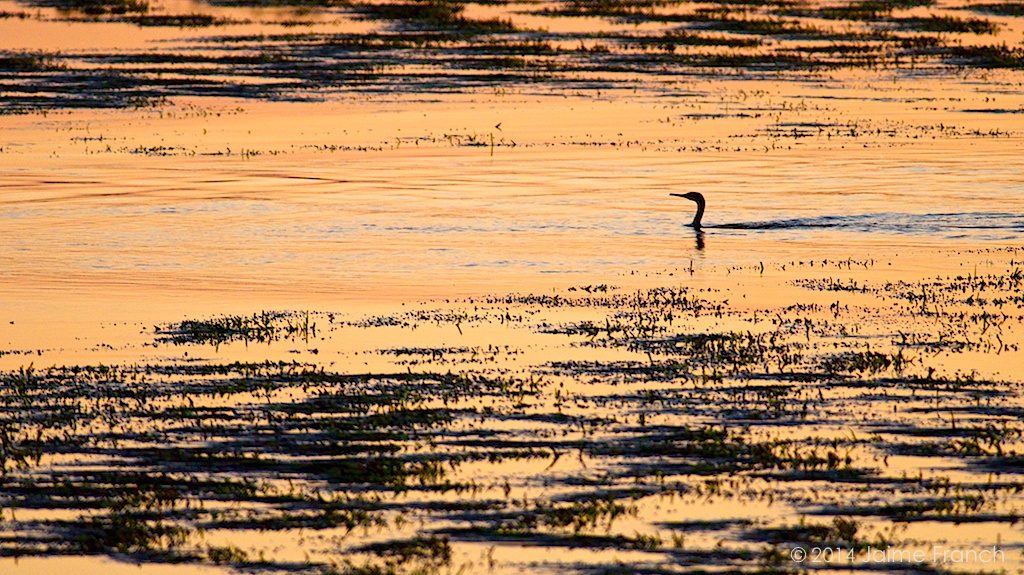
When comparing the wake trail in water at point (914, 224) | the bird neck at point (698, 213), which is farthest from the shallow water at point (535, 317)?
the bird neck at point (698, 213)

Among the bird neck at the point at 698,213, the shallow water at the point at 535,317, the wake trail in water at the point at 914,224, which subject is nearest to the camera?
the shallow water at the point at 535,317

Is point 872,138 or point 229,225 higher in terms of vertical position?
point 872,138

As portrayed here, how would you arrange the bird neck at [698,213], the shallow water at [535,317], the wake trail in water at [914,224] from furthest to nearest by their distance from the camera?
the bird neck at [698,213]
the wake trail in water at [914,224]
the shallow water at [535,317]

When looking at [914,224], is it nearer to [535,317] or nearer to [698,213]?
[698,213]

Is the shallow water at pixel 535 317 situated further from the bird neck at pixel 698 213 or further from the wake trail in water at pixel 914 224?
the bird neck at pixel 698 213

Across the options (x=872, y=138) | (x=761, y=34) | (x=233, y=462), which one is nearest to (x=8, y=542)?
(x=233, y=462)

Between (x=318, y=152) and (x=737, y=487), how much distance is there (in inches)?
809

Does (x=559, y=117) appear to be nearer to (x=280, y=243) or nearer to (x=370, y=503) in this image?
(x=280, y=243)

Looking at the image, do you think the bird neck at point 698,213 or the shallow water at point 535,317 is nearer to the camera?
the shallow water at point 535,317

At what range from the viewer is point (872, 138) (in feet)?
103

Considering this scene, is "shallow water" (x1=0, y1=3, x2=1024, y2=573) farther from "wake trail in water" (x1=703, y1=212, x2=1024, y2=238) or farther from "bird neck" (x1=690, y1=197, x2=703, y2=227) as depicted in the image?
"bird neck" (x1=690, y1=197, x2=703, y2=227)

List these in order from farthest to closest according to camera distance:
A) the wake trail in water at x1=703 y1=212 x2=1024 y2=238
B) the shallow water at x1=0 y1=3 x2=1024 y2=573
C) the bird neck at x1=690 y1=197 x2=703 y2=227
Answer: the bird neck at x1=690 y1=197 x2=703 y2=227 < the wake trail in water at x1=703 y1=212 x2=1024 y2=238 < the shallow water at x1=0 y1=3 x2=1024 y2=573

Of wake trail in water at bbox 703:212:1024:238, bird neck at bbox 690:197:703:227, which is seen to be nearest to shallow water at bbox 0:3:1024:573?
wake trail in water at bbox 703:212:1024:238

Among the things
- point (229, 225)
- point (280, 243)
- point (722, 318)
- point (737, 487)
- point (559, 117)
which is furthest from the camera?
point (559, 117)
